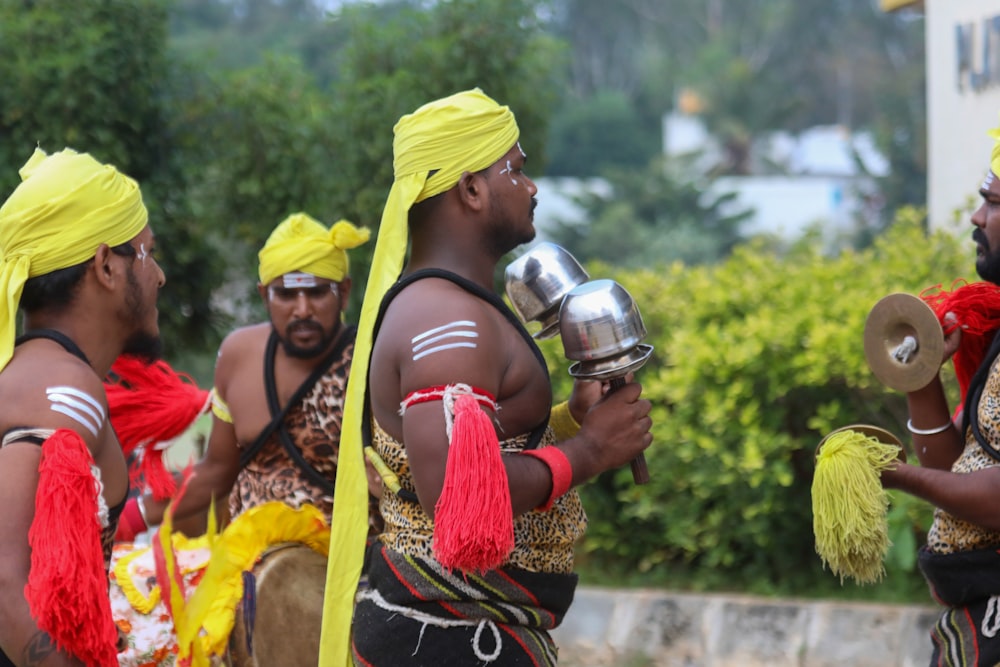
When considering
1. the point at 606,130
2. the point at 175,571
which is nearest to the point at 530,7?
the point at 175,571

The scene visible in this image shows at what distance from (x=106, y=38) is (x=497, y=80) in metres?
2.17

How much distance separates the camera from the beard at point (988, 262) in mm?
3246

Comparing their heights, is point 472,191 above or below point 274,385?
above

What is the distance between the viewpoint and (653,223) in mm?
32156

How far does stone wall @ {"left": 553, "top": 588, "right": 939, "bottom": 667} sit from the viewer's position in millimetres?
5539

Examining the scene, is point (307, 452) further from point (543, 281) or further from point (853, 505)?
point (853, 505)

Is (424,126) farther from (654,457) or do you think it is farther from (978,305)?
(654,457)

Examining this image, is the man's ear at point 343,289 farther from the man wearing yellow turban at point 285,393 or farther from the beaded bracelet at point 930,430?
the beaded bracelet at point 930,430

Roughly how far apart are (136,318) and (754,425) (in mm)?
3789

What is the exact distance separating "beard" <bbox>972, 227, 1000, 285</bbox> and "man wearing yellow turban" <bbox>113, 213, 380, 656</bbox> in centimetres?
240

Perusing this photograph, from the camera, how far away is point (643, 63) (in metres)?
61.5

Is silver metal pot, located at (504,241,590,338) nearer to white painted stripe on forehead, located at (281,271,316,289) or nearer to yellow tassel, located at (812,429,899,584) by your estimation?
yellow tassel, located at (812,429,899,584)

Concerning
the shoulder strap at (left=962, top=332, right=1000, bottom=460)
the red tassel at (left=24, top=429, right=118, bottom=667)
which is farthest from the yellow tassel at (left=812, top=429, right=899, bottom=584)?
the red tassel at (left=24, top=429, right=118, bottom=667)

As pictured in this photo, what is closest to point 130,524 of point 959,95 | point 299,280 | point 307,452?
point 307,452
